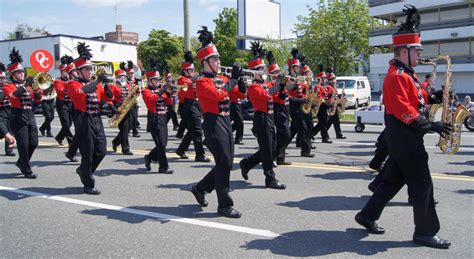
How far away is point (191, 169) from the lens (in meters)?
9.55

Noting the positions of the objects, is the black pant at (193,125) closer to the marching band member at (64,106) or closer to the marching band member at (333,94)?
the marching band member at (64,106)

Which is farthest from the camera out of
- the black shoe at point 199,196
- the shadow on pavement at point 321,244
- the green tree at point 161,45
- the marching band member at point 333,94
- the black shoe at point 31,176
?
the green tree at point 161,45

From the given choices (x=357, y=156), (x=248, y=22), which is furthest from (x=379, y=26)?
(x=357, y=156)

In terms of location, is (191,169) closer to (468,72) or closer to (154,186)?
(154,186)

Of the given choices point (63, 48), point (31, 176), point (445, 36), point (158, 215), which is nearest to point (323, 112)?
point (31, 176)

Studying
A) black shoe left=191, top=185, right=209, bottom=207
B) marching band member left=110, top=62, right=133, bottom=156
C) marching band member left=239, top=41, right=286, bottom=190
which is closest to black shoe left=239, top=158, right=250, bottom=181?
marching band member left=239, top=41, right=286, bottom=190

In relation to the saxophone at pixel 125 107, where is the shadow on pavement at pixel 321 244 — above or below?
below

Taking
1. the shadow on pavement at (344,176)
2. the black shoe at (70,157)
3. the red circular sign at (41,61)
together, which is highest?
the red circular sign at (41,61)

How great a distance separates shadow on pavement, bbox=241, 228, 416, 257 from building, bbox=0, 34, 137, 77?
102ft

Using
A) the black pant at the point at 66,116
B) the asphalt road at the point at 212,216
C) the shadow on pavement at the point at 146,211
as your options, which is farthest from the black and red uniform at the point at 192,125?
the shadow on pavement at the point at 146,211

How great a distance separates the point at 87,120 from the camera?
7434 millimetres

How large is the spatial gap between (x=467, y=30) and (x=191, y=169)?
1542 inches

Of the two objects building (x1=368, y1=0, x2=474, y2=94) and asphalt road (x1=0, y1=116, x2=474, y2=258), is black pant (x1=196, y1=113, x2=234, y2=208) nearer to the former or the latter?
asphalt road (x1=0, y1=116, x2=474, y2=258)

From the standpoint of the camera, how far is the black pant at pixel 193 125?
10453mm
